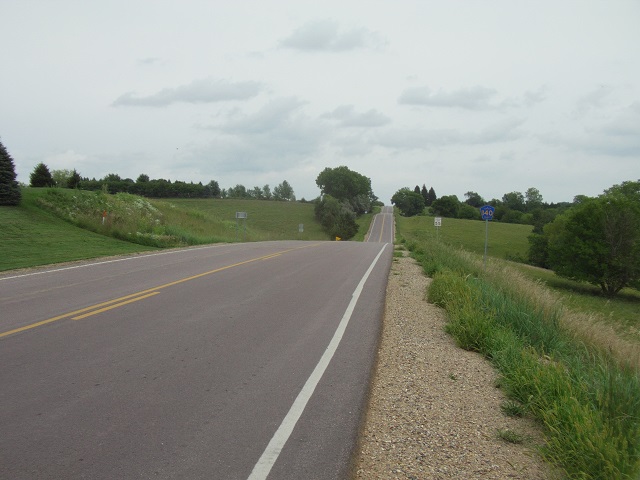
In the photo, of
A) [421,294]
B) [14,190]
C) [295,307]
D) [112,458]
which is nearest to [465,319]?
[295,307]

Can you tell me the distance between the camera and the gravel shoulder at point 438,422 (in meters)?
3.93

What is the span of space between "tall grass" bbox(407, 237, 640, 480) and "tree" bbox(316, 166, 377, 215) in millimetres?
→ 117392

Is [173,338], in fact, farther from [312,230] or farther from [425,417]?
[312,230]

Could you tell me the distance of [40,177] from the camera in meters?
36.3

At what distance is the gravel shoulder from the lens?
3.93 m

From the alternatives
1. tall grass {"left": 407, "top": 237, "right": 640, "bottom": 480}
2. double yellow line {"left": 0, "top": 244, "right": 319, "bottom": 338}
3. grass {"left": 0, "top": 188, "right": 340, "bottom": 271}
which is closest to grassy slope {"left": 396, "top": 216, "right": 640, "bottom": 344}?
grass {"left": 0, "top": 188, "right": 340, "bottom": 271}

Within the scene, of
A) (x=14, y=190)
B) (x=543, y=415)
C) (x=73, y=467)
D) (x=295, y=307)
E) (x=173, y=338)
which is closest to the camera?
(x=73, y=467)

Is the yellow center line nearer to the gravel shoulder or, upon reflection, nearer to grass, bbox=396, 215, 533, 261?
the gravel shoulder

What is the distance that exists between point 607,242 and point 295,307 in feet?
144

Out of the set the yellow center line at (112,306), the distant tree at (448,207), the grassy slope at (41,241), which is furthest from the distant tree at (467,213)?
the yellow center line at (112,306)

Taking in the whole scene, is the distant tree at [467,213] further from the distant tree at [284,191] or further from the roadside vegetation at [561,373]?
the roadside vegetation at [561,373]

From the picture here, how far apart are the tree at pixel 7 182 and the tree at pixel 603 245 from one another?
43.3 meters

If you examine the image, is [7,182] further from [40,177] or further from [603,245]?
[603,245]

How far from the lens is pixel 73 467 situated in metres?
3.69
